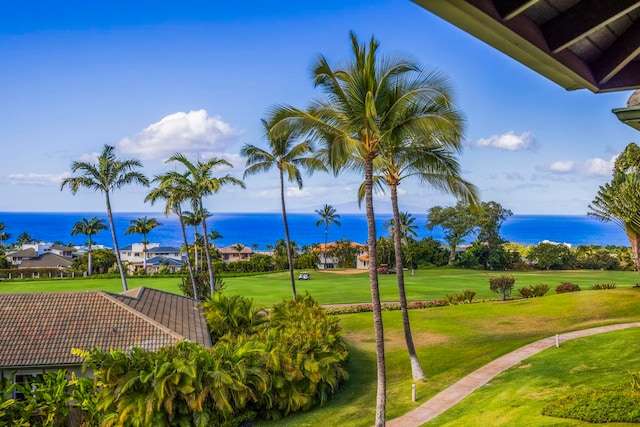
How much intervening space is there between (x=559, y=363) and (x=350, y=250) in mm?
60856

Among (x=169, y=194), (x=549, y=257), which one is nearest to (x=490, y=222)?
(x=549, y=257)

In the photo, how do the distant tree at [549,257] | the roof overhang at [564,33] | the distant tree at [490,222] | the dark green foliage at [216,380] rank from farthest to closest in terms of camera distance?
the distant tree at [490,222] → the distant tree at [549,257] → the dark green foliage at [216,380] → the roof overhang at [564,33]

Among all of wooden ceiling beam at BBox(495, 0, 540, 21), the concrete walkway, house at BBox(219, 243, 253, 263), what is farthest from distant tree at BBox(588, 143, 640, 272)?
house at BBox(219, 243, 253, 263)

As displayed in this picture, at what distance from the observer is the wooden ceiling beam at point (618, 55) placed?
367cm

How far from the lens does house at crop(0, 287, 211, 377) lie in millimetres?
16125

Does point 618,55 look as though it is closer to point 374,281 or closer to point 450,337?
point 374,281

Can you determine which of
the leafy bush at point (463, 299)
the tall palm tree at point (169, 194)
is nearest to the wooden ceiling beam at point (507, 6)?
the tall palm tree at point (169, 194)

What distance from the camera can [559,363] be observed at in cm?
1609

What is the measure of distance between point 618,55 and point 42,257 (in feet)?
324

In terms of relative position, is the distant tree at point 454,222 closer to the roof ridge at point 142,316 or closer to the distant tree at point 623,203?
the distant tree at point 623,203

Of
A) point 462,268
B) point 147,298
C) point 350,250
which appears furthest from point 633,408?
point 350,250

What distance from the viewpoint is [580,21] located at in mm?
3260

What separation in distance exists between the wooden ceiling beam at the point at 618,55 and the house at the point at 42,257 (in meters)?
91.1

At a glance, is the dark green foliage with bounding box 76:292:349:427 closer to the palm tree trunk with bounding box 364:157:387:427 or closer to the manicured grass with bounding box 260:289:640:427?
the manicured grass with bounding box 260:289:640:427
